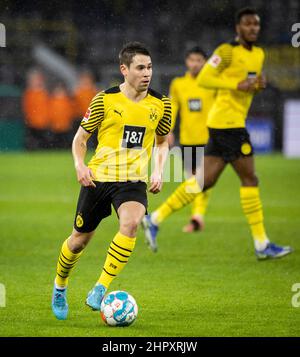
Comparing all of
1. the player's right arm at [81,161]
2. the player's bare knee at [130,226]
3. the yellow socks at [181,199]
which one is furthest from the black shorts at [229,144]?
the player's bare knee at [130,226]

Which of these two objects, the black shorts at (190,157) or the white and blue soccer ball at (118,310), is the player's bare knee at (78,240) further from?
the black shorts at (190,157)

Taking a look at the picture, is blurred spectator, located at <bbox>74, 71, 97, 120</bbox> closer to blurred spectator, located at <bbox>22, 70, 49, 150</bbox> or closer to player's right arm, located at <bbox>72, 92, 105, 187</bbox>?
blurred spectator, located at <bbox>22, 70, 49, 150</bbox>

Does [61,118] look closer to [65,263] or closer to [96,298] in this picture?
[65,263]

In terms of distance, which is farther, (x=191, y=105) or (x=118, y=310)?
(x=191, y=105)

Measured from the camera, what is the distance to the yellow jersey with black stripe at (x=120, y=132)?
21.4ft

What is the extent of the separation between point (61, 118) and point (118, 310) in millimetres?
18982

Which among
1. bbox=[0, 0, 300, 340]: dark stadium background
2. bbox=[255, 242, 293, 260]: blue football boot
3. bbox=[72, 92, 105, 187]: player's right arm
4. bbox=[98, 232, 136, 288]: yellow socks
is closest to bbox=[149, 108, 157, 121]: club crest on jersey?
bbox=[72, 92, 105, 187]: player's right arm

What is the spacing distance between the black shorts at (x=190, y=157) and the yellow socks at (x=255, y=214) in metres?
2.16

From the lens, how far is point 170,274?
8266mm

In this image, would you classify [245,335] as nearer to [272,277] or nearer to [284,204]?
[272,277]

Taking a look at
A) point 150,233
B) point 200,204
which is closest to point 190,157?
point 200,204

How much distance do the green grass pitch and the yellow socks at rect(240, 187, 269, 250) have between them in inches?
8.4

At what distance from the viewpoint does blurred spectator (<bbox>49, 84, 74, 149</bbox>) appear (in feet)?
81.5

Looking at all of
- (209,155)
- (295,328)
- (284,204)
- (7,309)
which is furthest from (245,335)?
(284,204)
